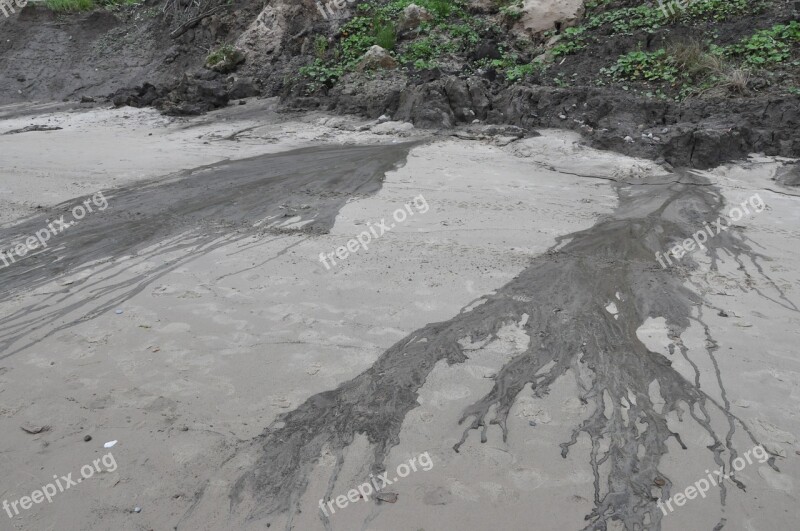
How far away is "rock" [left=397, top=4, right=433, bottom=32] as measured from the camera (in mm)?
11789

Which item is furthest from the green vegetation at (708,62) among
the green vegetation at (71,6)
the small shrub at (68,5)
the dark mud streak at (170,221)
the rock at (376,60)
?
the small shrub at (68,5)

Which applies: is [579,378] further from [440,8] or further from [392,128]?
[440,8]

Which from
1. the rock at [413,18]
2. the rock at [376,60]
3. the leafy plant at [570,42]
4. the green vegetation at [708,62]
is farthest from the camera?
the rock at [413,18]

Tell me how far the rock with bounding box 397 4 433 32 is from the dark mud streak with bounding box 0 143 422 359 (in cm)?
516

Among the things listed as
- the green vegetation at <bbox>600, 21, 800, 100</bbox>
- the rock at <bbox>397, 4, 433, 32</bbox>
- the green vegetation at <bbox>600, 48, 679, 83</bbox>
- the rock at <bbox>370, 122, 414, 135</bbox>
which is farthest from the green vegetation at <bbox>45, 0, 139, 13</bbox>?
the green vegetation at <bbox>600, 21, 800, 100</bbox>

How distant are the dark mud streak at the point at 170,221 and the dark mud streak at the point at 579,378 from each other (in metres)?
2.09

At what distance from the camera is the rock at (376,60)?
35.6 feet

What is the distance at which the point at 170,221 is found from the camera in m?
5.67

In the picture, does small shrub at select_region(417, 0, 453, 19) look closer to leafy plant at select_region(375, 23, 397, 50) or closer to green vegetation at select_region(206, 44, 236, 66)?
leafy plant at select_region(375, 23, 397, 50)

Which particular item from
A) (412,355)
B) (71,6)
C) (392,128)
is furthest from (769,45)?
(71,6)

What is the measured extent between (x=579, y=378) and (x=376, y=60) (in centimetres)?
905

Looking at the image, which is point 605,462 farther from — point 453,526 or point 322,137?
point 322,137

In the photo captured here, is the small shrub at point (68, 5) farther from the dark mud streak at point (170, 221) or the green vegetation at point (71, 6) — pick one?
the dark mud streak at point (170, 221)

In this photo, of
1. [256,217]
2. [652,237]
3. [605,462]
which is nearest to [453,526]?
[605,462]
